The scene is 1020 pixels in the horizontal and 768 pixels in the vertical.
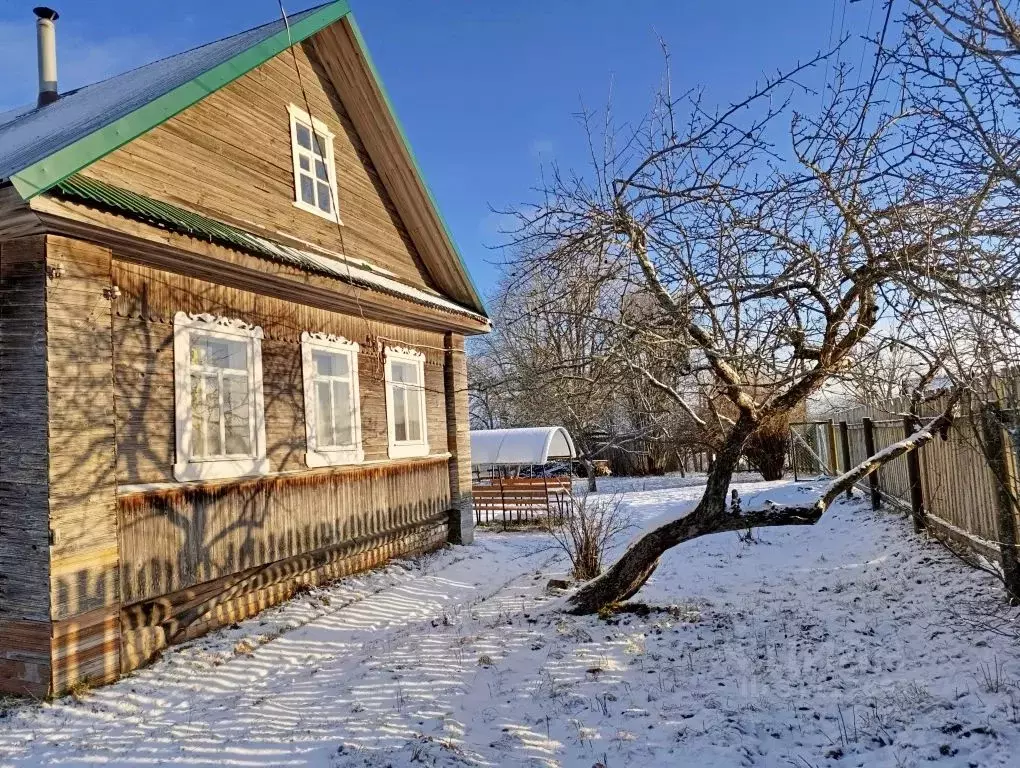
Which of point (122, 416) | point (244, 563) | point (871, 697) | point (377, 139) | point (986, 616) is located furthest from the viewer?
point (377, 139)

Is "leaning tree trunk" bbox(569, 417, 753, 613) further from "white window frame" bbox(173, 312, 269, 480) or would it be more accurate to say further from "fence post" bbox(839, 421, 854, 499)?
"fence post" bbox(839, 421, 854, 499)

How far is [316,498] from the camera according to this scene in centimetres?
823

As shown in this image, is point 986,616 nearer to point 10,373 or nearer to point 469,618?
point 469,618

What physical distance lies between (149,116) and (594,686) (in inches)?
242

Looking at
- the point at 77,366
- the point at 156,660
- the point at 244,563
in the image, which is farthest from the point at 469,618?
the point at 77,366

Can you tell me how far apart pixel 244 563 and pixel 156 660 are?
1302 mm

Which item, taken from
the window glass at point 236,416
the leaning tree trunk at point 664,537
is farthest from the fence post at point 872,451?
the window glass at point 236,416

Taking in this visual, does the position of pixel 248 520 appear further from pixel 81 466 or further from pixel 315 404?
pixel 81 466

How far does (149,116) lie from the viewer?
5.87m

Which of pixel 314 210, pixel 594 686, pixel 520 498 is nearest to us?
pixel 594 686

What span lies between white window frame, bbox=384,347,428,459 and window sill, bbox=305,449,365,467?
833mm

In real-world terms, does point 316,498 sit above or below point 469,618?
above

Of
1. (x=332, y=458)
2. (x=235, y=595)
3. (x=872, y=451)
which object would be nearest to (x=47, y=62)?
(x=332, y=458)

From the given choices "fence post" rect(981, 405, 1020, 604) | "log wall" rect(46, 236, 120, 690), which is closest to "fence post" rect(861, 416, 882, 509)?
"fence post" rect(981, 405, 1020, 604)
